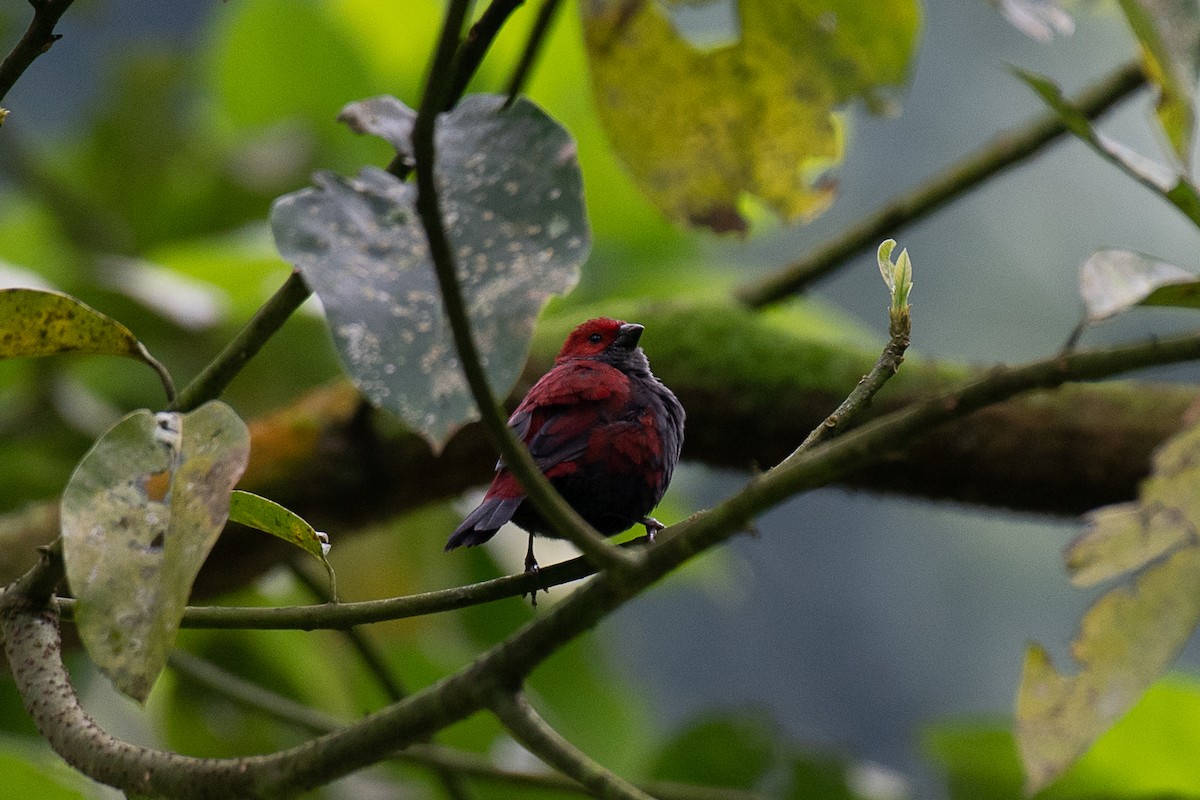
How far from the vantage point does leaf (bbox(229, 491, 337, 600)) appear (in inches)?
28.8

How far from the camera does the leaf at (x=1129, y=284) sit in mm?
591

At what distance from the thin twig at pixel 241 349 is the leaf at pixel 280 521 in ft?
0.25

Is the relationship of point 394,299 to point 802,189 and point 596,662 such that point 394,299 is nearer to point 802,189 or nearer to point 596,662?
point 802,189

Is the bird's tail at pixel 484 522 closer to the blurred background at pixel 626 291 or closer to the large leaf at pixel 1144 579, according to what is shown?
the large leaf at pixel 1144 579

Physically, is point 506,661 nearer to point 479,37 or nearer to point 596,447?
point 596,447

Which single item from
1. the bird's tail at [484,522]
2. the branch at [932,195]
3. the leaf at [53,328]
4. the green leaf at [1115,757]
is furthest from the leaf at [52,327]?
the green leaf at [1115,757]

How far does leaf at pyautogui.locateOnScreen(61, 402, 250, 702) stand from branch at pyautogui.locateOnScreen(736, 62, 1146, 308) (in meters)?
1.28

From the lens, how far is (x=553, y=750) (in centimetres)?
57

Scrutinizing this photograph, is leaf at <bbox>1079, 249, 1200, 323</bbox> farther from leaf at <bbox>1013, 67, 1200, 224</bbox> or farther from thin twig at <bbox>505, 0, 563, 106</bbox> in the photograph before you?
thin twig at <bbox>505, 0, 563, 106</bbox>

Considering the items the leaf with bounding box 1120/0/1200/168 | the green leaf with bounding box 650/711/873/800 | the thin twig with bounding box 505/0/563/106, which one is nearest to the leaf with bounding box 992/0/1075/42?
the leaf with bounding box 1120/0/1200/168

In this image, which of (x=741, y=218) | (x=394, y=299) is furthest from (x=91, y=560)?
(x=741, y=218)

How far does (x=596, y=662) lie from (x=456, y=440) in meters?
0.94

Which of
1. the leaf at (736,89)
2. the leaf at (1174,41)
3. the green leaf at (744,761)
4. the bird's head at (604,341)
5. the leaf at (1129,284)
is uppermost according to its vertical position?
the leaf at (1174,41)

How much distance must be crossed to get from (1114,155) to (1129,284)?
0.57 feet
